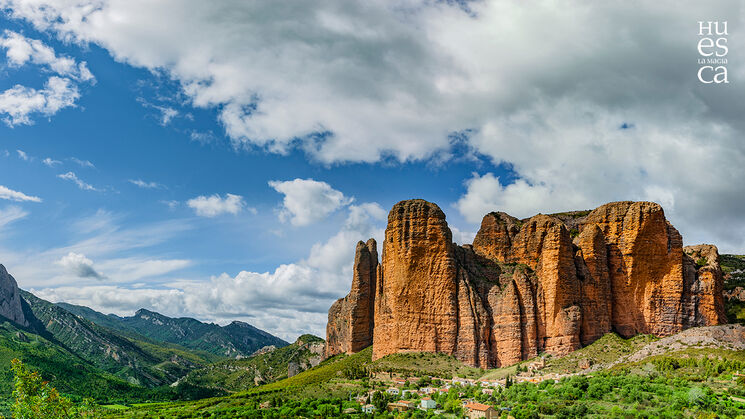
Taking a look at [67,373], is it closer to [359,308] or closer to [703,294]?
[359,308]

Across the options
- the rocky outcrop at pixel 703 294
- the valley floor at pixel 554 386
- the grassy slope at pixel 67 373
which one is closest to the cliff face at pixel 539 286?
the rocky outcrop at pixel 703 294

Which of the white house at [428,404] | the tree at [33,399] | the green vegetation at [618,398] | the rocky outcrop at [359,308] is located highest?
the rocky outcrop at [359,308]

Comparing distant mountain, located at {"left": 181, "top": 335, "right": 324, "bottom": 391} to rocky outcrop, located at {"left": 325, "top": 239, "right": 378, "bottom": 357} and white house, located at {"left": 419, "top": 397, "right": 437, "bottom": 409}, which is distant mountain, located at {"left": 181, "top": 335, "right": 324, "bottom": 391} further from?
white house, located at {"left": 419, "top": 397, "right": 437, "bottom": 409}

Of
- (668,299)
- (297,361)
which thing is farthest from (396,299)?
(297,361)

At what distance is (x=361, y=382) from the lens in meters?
84.5

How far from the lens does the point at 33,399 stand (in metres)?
25.6

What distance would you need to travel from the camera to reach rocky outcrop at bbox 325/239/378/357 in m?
115

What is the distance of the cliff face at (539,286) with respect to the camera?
287 ft

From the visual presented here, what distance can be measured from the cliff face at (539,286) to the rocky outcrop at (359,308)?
1663 cm

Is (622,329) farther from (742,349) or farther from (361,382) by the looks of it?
(361,382)

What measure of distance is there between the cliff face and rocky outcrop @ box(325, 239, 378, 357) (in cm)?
1663

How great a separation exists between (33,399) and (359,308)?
3621 inches

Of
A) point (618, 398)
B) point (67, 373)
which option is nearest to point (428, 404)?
point (618, 398)

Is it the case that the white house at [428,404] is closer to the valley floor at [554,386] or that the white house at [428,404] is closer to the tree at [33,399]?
the valley floor at [554,386]
